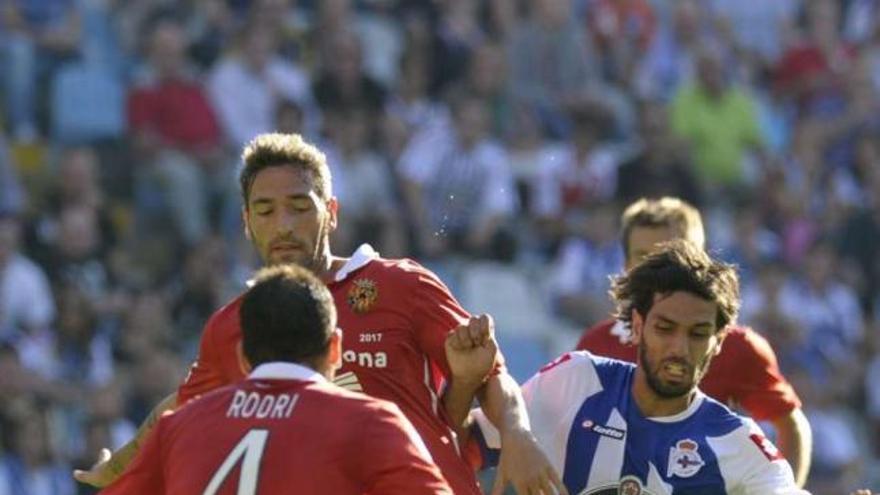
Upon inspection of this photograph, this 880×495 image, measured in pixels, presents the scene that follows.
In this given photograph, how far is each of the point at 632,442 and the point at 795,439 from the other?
1544 mm

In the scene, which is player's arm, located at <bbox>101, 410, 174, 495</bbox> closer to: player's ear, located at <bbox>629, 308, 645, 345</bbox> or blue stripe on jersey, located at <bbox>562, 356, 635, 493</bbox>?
blue stripe on jersey, located at <bbox>562, 356, 635, 493</bbox>

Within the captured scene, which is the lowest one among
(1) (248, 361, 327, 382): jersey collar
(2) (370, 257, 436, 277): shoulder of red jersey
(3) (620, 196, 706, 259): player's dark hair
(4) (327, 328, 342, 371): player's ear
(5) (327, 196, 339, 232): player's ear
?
(1) (248, 361, 327, 382): jersey collar

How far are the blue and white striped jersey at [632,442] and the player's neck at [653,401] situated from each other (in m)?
0.02

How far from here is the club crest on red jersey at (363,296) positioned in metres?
6.79

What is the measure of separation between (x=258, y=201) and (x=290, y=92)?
8.87m

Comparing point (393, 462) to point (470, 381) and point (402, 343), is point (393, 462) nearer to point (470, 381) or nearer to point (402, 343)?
point (470, 381)

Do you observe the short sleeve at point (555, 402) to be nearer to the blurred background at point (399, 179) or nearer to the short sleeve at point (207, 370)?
the short sleeve at point (207, 370)

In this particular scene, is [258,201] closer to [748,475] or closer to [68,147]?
[748,475]

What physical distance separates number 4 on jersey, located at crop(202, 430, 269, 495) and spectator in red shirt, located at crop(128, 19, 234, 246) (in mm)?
9191

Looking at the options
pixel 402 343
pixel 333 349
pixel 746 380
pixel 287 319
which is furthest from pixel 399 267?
pixel 746 380

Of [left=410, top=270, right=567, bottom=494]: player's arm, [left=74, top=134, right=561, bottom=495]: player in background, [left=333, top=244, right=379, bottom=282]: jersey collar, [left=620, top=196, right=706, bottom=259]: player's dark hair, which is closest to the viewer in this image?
A: [left=410, top=270, right=567, bottom=494]: player's arm

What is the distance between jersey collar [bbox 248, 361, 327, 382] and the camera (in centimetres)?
572

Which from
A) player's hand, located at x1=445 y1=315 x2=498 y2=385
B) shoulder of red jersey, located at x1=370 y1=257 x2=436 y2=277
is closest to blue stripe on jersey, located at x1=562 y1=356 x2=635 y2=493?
player's hand, located at x1=445 y1=315 x2=498 y2=385

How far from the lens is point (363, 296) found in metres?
6.79
